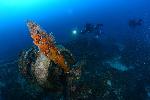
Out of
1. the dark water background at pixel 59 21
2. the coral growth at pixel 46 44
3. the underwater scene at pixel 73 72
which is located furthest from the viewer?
the dark water background at pixel 59 21

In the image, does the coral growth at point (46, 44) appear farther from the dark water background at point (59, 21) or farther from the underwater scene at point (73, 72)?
the dark water background at point (59, 21)

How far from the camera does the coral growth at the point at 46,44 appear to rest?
280 inches

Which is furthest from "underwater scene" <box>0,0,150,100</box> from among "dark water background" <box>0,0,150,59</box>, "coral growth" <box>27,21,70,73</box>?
"dark water background" <box>0,0,150,59</box>

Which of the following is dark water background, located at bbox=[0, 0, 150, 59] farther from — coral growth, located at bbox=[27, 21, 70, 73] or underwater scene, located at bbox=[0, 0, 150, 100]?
coral growth, located at bbox=[27, 21, 70, 73]

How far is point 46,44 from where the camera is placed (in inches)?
285

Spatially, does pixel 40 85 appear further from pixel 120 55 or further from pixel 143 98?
pixel 120 55

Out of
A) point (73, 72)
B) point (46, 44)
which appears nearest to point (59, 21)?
point (73, 72)

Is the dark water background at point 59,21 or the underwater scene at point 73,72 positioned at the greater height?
the dark water background at point 59,21

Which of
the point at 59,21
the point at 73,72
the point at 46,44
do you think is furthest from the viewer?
the point at 59,21

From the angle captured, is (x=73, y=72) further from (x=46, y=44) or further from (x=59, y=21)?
(x=59, y=21)

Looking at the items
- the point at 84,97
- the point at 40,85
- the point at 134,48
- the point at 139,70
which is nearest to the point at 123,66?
the point at 139,70

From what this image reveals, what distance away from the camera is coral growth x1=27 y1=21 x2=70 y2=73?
711 cm

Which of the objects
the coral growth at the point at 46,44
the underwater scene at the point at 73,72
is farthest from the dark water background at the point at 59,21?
the coral growth at the point at 46,44

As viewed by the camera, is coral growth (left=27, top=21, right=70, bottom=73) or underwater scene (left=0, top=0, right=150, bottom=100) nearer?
coral growth (left=27, top=21, right=70, bottom=73)
